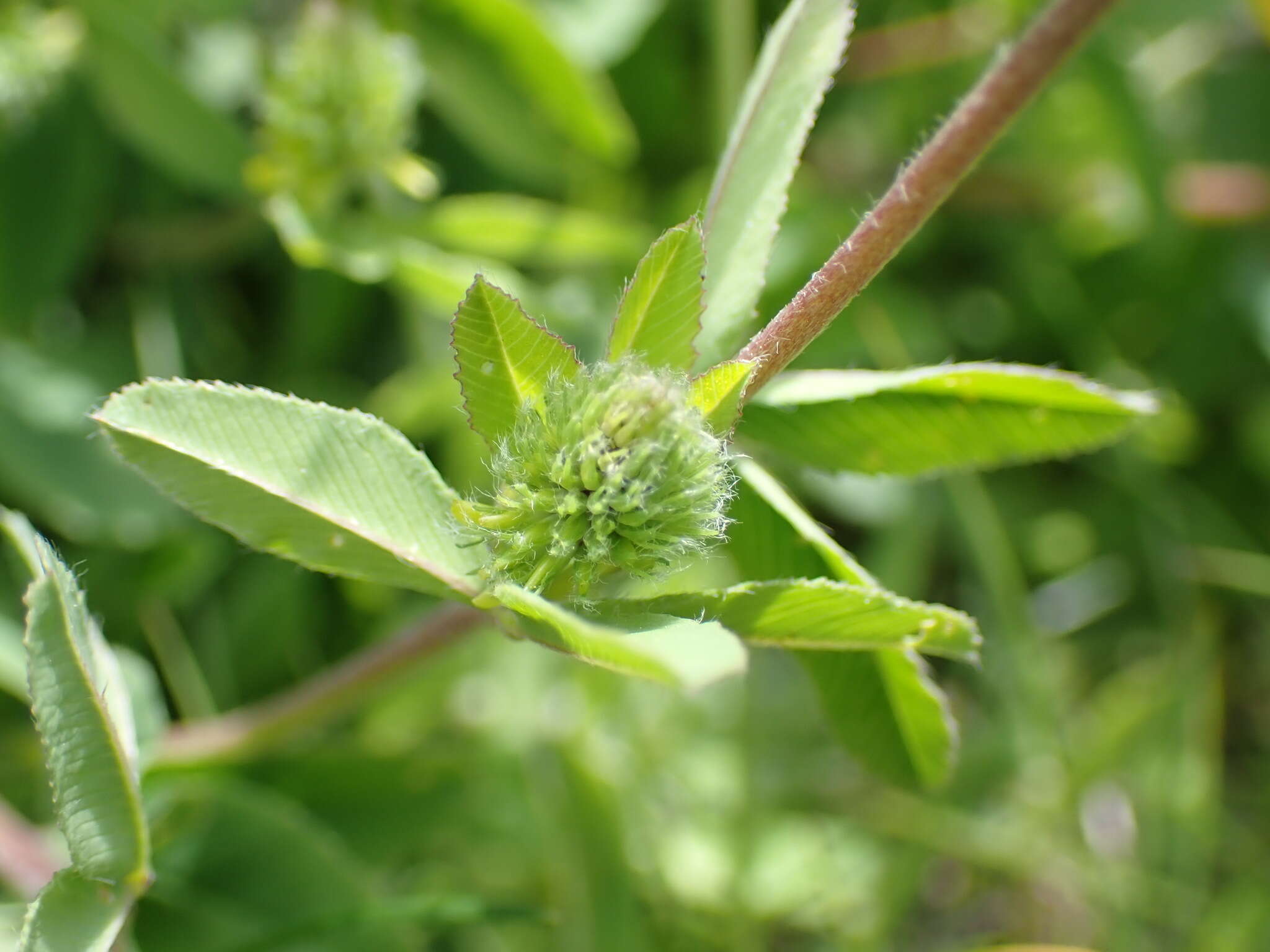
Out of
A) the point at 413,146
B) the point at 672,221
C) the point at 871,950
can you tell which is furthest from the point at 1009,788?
the point at 413,146

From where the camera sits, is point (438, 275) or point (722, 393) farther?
point (438, 275)

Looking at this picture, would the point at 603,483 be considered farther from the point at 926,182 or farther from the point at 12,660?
the point at 12,660

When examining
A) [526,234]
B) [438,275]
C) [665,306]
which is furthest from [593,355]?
[665,306]

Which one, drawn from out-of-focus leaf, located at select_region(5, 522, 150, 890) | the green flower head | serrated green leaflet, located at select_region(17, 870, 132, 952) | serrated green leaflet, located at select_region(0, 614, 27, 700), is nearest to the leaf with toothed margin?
the green flower head

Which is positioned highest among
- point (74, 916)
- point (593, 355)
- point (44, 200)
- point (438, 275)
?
point (44, 200)

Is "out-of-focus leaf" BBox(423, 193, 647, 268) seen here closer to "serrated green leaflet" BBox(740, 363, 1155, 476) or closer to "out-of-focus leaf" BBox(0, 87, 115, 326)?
"out-of-focus leaf" BBox(0, 87, 115, 326)

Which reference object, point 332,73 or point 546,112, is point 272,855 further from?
point 546,112
